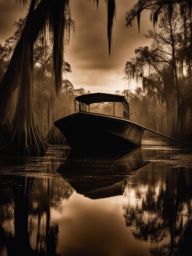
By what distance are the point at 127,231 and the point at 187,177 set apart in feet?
11.4

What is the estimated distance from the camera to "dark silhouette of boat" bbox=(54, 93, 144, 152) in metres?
13.3

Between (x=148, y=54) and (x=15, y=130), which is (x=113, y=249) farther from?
(x=148, y=54)

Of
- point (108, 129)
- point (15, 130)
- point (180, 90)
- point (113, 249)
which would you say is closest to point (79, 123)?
point (108, 129)

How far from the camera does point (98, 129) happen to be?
13.5m

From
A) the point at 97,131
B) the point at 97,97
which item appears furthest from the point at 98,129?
the point at 97,97

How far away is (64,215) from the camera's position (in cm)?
273

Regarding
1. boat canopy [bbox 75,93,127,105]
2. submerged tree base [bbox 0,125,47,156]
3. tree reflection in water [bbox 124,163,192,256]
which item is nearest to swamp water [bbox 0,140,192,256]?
tree reflection in water [bbox 124,163,192,256]

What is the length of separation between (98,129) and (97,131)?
16 cm

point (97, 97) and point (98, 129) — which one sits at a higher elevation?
point (97, 97)

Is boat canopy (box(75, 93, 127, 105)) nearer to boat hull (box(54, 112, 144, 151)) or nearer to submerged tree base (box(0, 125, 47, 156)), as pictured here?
boat hull (box(54, 112, 144, 151))

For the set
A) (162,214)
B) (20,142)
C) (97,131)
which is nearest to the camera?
(162,214)

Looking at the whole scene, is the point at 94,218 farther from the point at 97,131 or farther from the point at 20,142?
the point at 97,131

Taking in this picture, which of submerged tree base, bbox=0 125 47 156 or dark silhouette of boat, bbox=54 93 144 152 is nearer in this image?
submerged tree base, bbox=0 125 47 156

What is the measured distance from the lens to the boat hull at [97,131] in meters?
13.2
